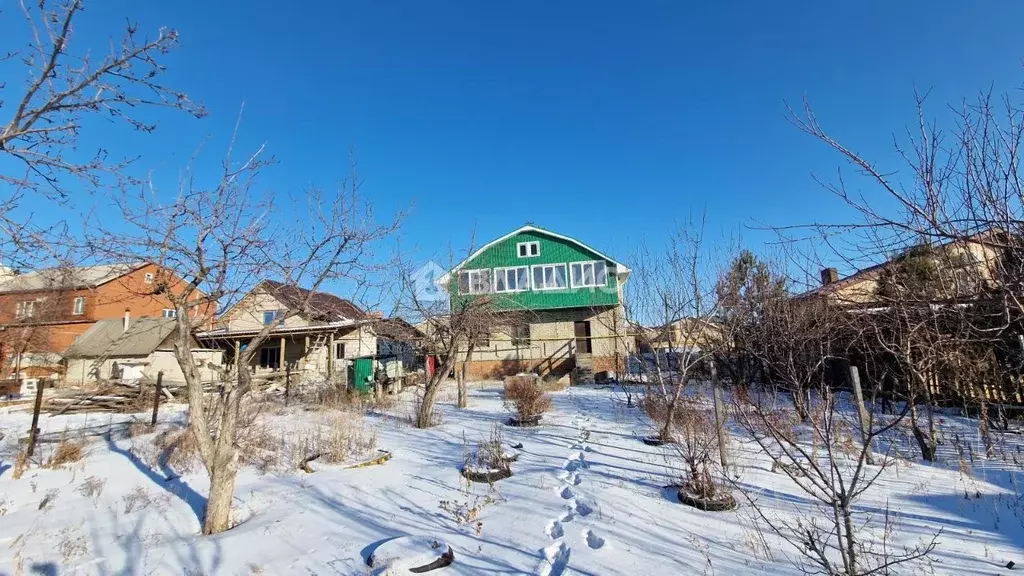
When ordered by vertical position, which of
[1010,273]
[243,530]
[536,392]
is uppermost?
[1010,273]

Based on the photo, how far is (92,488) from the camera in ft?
22.3

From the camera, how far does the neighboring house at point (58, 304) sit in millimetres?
4449

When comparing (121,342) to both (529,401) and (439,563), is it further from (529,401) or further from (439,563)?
(439,563)

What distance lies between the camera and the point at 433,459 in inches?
308

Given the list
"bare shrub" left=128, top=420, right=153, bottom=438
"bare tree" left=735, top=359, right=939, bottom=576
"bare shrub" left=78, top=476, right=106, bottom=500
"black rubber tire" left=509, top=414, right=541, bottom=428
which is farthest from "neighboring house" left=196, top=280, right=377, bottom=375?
"bare tree" left=735, top=359, right=939, bottom=576

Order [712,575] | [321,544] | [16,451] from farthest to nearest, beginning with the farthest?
[16,451]
[321,544]
[712,575]

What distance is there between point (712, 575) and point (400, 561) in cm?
239

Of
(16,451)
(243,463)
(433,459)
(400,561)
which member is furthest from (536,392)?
(16,451)

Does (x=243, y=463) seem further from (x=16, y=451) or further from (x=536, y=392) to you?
(x=536, y=392)

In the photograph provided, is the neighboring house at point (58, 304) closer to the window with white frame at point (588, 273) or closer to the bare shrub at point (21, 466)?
the bare shrub at point (21, 466)

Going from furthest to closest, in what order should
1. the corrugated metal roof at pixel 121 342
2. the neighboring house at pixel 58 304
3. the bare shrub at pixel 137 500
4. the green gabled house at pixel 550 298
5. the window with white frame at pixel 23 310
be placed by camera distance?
the green gabled house at pixel 550 298
the corrugated metal roof at pixel 121 342
the window with white frame at pixel 23 310
the bare shrub at pixel 137 500
the neighboring house at pixel 58 304

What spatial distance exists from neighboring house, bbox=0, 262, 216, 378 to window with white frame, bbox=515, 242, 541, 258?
1589 centimetres

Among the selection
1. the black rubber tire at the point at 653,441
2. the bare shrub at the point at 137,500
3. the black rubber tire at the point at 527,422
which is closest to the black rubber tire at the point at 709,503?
the black rubber tire at the point at 653,441

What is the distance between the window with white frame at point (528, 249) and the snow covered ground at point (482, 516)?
18138 millimetres
